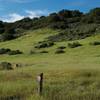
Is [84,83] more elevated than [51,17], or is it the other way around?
[51,17]

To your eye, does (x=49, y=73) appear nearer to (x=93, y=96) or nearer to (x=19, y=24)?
(x=93, y=96)

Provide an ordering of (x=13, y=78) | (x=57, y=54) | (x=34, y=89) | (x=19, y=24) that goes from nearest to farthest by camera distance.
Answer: (x=34, y=89) < (x=13, y=78) < (x=57, y=54) < (x=19, y=24)

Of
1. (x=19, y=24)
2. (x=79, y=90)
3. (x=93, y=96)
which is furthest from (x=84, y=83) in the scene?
(x=19, y=24)

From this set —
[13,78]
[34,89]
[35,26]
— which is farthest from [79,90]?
[35,26]

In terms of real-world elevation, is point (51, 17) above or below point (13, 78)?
above

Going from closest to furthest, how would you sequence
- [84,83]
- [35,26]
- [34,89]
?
[34,89] < [84,83] < [35,26]

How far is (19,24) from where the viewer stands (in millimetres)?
118125

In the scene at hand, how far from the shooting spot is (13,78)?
23000 millimetres

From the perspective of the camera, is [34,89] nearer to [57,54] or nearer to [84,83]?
[84,83]

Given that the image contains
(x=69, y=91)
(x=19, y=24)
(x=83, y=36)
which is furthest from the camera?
(x=19, y=24)

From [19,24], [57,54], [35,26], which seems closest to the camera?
[57,54]

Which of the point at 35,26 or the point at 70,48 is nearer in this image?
the point at 70,48

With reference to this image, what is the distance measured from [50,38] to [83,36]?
7.04 meters

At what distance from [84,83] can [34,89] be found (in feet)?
13.1
